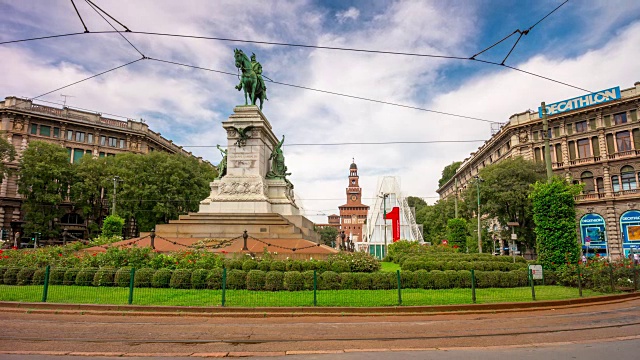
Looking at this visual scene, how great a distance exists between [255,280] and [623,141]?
52.5m

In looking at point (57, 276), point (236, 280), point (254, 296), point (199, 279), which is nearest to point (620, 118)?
point (236, 280)

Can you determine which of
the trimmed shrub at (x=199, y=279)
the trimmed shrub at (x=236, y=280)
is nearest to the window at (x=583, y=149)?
the trimmed shrub at (x=236, y=280)

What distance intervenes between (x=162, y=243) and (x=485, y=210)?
39.7 metres

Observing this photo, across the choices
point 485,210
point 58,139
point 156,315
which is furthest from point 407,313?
point 58,139

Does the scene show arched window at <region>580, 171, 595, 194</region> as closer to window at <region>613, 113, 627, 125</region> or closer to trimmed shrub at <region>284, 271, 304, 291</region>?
window at <region>613, 113, 627, 125</region>

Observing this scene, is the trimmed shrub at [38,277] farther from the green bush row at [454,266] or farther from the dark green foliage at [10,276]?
the green bush row at [454,266]

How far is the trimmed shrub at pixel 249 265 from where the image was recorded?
632 inches

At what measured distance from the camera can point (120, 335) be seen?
922 centimetres

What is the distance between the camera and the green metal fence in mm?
13133

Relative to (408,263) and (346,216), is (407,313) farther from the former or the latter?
(346,216)

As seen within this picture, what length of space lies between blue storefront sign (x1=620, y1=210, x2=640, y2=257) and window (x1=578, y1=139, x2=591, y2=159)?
9.08 metres

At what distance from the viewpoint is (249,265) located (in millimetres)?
16094

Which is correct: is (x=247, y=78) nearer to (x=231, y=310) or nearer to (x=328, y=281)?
(x=328, y=281)

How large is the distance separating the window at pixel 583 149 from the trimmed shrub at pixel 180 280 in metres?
54.5
